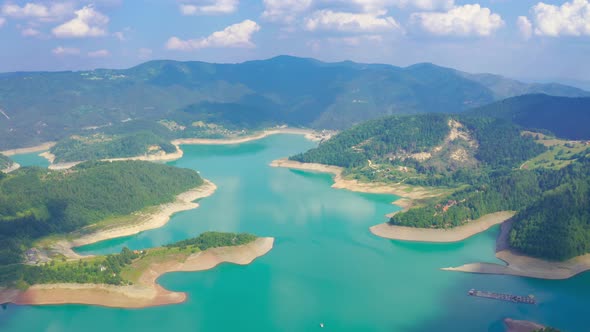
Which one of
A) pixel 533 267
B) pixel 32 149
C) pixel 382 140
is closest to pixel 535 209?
pixel 533 267

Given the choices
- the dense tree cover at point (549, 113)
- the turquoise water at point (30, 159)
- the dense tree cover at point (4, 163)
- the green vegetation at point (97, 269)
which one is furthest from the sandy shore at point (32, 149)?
the dense tree cover at point (549, 113)

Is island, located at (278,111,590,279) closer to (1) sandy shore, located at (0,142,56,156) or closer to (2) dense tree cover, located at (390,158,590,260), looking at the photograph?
(2) dense tree cover, located at (390,158,590,260)

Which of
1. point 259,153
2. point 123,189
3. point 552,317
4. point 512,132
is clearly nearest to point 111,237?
point 123,189

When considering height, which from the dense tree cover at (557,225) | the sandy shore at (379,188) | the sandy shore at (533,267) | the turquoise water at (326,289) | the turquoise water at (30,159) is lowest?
the turquoise water at (326,289)

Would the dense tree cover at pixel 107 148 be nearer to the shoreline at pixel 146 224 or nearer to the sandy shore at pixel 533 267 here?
the shoreline at pixel 146 224

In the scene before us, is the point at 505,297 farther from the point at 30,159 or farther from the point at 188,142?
the point at 188,142

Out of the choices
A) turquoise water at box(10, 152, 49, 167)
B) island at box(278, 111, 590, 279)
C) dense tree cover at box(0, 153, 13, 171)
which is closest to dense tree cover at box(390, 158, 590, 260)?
island at box(278, 111, 590, 279)

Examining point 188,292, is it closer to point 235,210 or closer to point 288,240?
point 288,240
